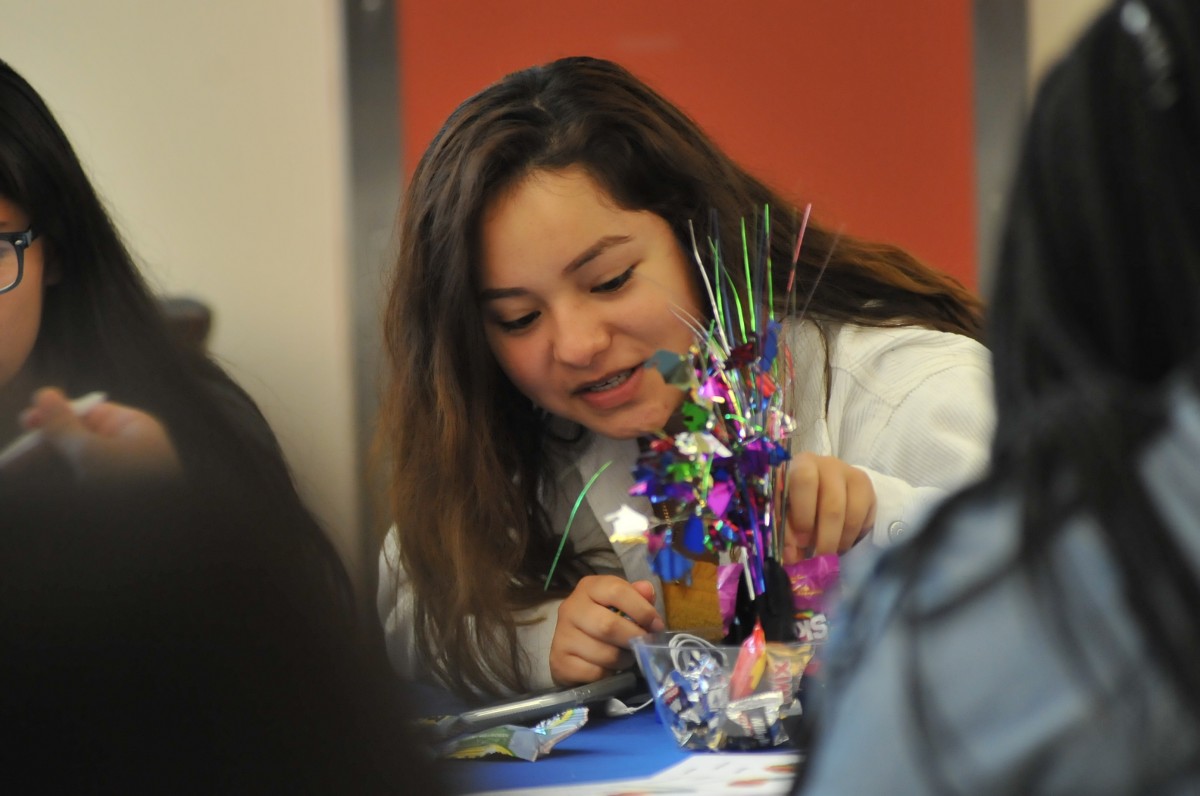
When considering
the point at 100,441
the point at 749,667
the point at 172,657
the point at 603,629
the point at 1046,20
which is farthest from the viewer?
the point at 1046,20

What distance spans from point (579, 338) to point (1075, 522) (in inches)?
43.6

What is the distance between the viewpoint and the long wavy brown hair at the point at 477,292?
1.48 m

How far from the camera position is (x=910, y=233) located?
2982 mm

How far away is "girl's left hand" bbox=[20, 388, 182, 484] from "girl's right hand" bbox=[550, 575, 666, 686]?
0.46 m

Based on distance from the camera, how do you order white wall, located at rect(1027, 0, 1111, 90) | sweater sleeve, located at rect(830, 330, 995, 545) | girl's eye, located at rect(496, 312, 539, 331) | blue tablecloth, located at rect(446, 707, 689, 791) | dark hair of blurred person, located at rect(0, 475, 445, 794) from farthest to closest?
1. white wall, located at rect(1027, 0, 1111, 90)
2. girl's eye, located at rect(496, 312, 539, 331)
3. sweater sleeve, located at rect(830, 330, 995, 545)
4. blue tablecloth, located at rect(446, 707, 689, 791)
5. dark hair of blurred person, located at rect(0, 475, 445, 794)

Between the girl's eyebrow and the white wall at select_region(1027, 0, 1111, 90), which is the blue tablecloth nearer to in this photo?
the girl's eyebrow

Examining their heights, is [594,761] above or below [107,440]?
below

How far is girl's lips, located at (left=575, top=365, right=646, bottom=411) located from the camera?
1.50m

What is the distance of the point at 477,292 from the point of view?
151 centimetres

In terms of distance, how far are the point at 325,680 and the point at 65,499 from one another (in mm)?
66

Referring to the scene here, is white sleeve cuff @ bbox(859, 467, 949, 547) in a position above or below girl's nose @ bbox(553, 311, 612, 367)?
below

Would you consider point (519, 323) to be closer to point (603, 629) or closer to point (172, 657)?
point (603, 629)

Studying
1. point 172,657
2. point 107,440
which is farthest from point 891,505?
point 172,657

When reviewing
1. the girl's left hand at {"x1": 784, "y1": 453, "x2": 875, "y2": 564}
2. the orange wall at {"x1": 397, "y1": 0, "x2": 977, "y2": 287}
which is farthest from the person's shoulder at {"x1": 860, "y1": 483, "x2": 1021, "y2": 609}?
the orange wall at {"x1": 397, "y1": 0, "x2": 977, "y2": 287}
